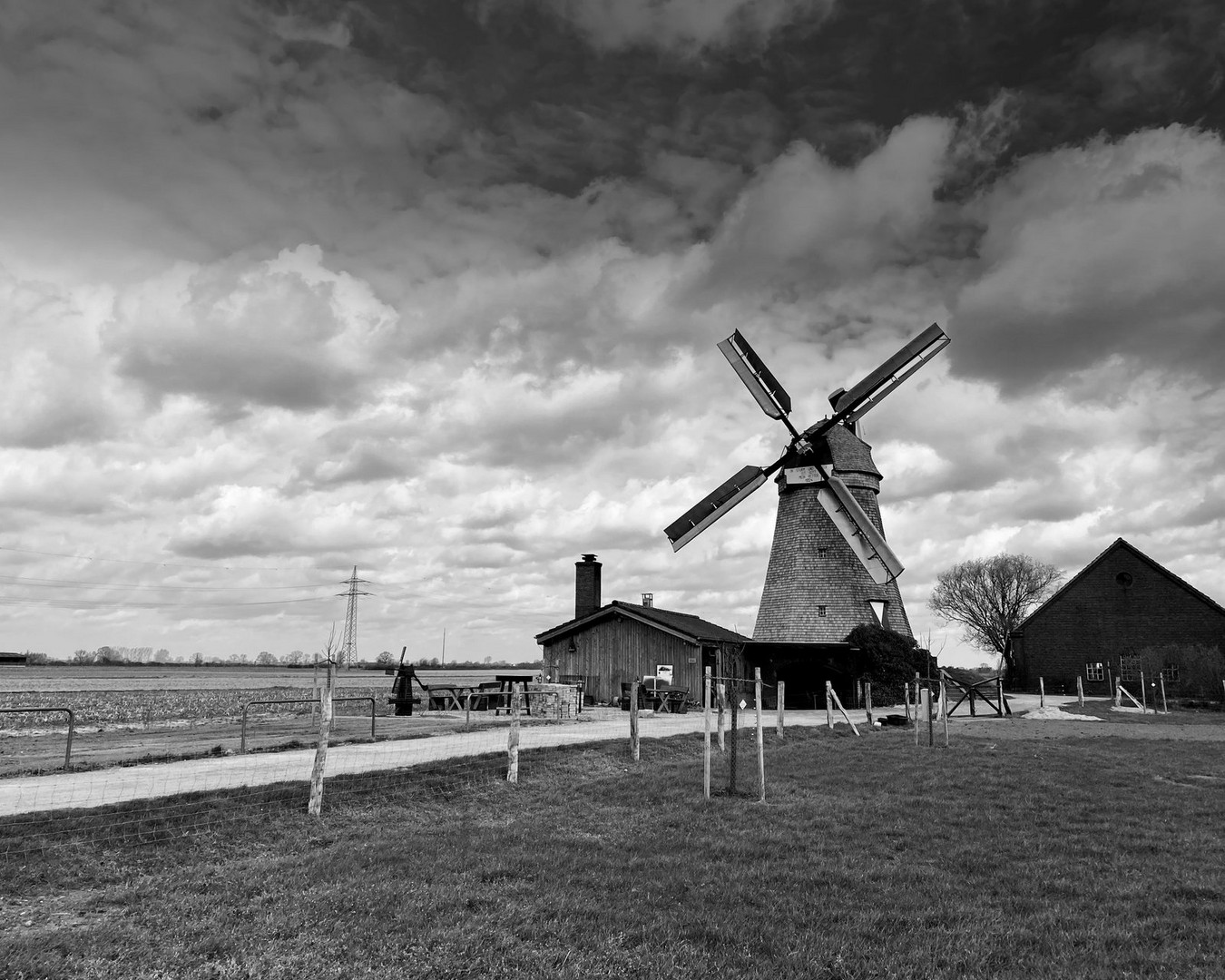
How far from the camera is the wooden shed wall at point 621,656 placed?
3666cm

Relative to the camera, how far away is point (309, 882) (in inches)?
318

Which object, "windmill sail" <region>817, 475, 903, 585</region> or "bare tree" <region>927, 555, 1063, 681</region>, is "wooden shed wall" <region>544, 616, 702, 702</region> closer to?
"windmill sail" <region>817, 475, 903, 585</region>

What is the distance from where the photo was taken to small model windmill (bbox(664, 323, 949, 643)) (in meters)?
37.9

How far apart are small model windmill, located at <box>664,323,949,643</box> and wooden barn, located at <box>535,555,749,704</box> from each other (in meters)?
2.96

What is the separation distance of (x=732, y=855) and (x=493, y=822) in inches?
130

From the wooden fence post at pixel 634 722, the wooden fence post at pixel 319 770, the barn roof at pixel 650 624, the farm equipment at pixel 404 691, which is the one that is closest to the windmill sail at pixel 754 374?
the barn roof at pixel 650 624

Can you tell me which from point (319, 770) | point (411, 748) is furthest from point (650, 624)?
point (319, 770)

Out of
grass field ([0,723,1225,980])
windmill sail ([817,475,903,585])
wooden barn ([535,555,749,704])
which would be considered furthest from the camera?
windmill sail ([817,475,903,585])

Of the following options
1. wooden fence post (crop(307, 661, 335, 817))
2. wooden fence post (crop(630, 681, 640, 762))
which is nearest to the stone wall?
wooden fence post (crop(630, 681, 640, 762))

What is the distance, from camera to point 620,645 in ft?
127

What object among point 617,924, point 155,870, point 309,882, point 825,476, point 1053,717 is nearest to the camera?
point 617,924

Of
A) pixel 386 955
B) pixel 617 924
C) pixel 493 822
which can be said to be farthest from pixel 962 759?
pixel 386 955

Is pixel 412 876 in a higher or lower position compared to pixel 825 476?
lower

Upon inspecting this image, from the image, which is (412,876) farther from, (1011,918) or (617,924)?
(1011,918)
